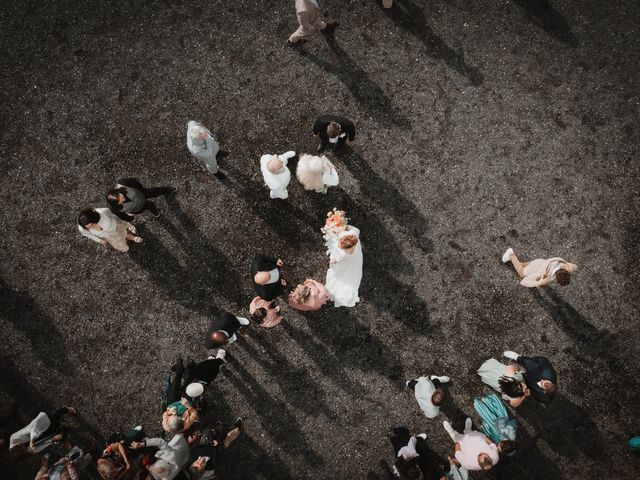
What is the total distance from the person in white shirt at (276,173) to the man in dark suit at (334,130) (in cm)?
63

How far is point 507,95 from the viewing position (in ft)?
21.1

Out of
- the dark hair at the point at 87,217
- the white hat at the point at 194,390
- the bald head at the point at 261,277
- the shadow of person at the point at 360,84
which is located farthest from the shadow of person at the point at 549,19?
the white hat at the point at 194,390

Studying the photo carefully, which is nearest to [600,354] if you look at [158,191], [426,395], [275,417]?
[426,395]

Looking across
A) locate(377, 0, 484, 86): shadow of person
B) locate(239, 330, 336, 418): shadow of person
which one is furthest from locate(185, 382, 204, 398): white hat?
locate(377, 0, 484, 86): shadow of person

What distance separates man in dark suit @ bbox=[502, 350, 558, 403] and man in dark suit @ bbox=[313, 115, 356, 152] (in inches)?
160

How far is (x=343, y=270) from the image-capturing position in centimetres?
577

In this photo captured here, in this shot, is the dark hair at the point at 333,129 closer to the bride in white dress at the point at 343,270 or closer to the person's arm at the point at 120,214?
the bride in white dress at the point at 343,270

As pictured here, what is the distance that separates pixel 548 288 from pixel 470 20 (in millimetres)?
4402

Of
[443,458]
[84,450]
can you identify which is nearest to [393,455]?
[443,458]

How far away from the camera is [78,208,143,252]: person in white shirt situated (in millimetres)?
5305

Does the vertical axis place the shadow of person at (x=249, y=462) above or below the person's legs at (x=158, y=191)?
Result: below

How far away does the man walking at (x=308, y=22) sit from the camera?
5.63 metres

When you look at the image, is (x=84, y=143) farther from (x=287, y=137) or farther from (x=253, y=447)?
(x=253, y=447)

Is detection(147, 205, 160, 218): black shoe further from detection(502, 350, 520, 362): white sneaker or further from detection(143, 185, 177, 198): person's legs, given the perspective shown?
detection(502, 350, 520, 362): white sneaker
